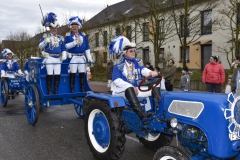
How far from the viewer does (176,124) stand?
306 centimetres

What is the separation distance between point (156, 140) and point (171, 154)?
1.72 metres

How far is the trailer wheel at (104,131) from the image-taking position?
378 centimetres

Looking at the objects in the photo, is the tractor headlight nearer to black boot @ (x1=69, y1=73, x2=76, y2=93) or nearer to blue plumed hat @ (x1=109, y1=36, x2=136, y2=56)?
Answer: blue plumed hat @ (x1=109, y1=36, x2=136, y2=56)

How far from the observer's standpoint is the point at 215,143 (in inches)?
109

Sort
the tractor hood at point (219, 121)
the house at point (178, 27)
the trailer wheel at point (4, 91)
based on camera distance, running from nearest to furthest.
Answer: the tractor hood at point (219, 121) < the trailer wheel at point (4, 91) < the house at point (178, 27)

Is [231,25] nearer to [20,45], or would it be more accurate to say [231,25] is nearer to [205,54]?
[205,54]

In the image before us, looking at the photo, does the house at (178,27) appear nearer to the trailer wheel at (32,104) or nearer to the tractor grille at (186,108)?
the trailer wheel at (32,104)

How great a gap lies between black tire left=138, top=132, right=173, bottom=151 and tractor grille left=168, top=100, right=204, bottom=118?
1.22 metres

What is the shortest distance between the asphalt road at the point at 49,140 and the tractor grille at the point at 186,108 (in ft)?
4.42

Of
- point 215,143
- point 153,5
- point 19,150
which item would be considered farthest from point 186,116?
point 153,5

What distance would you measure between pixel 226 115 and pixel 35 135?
4114 mm

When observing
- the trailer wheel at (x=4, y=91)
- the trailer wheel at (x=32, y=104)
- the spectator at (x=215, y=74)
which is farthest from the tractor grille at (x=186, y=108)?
the trailer wheel at (x=4, y=91)

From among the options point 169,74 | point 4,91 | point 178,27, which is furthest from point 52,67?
point 178,27

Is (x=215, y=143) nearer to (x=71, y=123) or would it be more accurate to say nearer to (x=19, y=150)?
(x=19, y=150)
